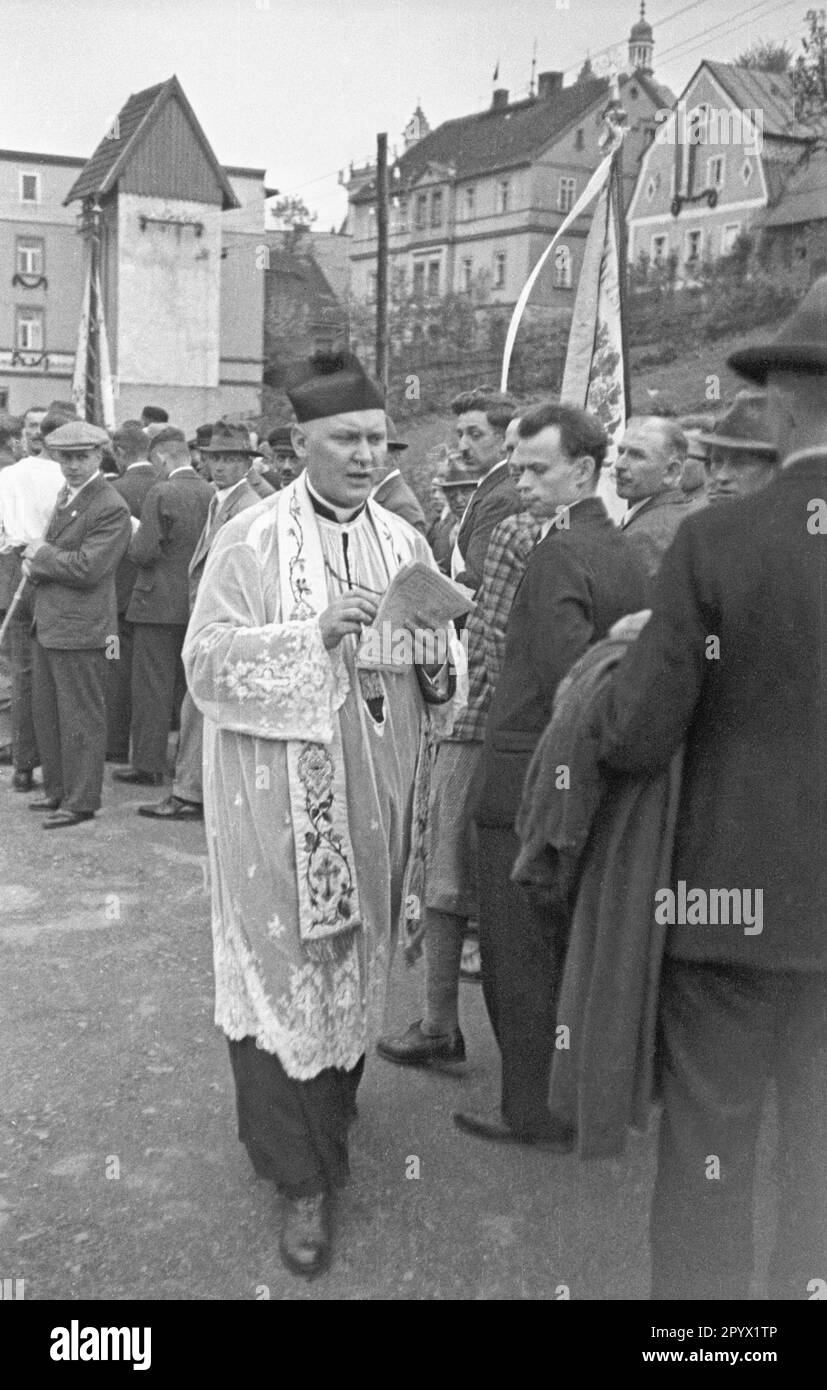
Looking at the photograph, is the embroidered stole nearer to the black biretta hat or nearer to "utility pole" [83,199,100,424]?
the black biretta hat

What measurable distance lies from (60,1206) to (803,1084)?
1.91 meters

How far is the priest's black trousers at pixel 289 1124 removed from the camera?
11.1 ft

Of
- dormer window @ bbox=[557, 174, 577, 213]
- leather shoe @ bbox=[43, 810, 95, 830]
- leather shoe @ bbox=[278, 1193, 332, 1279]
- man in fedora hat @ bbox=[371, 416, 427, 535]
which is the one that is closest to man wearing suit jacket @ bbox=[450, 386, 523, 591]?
man in fedora hat @ bbox=[371, 416, 427, 535]

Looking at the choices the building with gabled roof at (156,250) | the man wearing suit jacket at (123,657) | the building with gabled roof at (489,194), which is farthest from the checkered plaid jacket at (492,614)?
the building with gabled roof at (489,194)

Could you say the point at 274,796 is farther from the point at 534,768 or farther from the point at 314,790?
the point at 534,768

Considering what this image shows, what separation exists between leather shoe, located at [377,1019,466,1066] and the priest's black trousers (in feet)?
3.25

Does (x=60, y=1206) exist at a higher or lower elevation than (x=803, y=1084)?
lower

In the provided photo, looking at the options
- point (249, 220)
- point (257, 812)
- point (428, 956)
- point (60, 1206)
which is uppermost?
point (249, 220)

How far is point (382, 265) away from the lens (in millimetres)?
17219

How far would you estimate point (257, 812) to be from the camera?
3465mm

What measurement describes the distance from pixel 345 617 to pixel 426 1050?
1.72 meters

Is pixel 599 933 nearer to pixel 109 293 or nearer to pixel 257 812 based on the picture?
pixel 257 812

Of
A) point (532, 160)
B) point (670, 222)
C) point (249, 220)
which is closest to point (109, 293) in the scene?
point (249, 220)

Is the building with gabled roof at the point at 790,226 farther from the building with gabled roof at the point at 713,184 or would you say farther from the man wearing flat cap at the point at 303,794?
the man wearing flat cap at the point at 303,794
